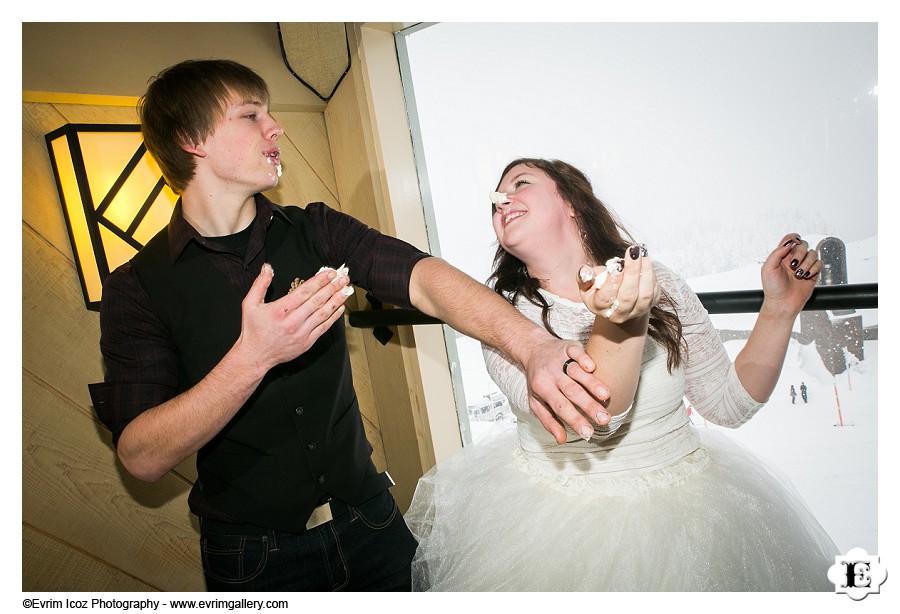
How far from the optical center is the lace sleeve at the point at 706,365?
4.33 ft

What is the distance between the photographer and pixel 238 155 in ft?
4.16

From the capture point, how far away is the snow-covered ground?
128 centimetres

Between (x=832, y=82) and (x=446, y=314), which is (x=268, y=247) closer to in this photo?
(x=446, y=314)

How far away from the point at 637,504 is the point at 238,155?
1047 millimetres

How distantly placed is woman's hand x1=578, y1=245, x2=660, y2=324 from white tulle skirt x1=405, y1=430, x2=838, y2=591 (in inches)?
20.2

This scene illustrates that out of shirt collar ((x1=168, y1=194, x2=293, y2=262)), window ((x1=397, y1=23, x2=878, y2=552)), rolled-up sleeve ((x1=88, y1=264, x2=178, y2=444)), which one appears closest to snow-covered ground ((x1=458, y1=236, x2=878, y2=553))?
window ((x1=397, y1=23, x2=878, y2=552))

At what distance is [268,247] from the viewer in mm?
1314

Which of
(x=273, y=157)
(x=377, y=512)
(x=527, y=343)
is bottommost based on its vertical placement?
(x=377, y=512)

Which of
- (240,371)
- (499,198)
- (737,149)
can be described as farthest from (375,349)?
(737,149)

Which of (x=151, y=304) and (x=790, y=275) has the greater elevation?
(x=151, y=304)

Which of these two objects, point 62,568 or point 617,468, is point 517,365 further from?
point 62,568

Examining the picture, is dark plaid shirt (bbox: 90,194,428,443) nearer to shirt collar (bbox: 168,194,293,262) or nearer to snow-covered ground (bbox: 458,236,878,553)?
shirt collar (bbox: 168,194,293,262)

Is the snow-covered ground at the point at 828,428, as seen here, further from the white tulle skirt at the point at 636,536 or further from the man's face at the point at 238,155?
the man's face at the point at 238,155
